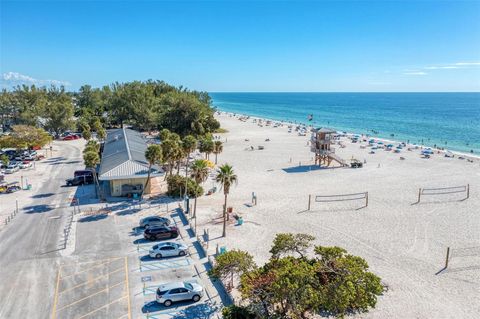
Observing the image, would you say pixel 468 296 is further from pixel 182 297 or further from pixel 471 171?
pixel 471 171

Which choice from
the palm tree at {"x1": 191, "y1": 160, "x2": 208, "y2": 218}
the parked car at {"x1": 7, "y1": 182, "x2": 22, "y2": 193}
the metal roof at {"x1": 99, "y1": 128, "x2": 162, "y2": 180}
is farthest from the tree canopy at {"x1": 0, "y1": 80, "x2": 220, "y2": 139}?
the palm tree at {"x1": 191, "y1": 160, "x2": 208, "y2": 218}

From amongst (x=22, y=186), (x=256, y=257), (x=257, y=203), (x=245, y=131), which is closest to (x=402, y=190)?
(x=257, y=203)

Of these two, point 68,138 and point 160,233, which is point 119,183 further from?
point 68,138

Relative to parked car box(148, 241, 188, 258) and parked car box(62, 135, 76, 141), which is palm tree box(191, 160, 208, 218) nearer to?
parked car box(148, 241, 188, 258)

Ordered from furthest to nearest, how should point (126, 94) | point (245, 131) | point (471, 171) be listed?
point (245, 131)
point (126, 94)
point (471, 171)

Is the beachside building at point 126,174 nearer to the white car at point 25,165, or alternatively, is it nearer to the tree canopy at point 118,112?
the white car at point 25,165

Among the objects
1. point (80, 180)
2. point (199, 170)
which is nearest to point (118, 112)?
point (80, 180)
